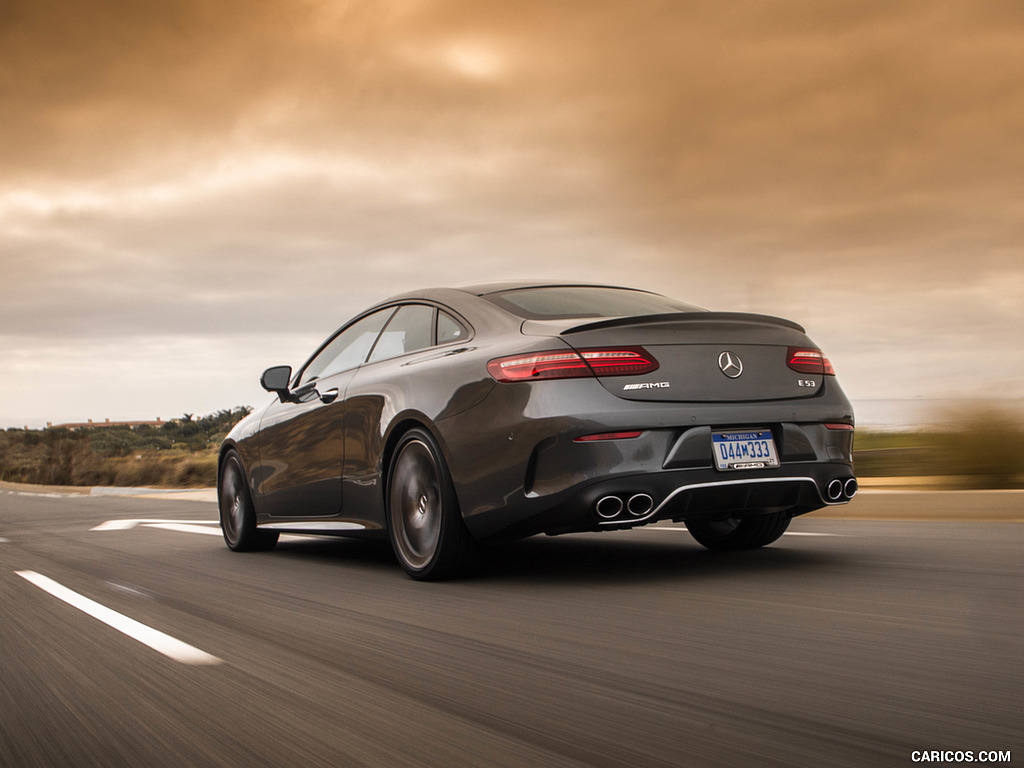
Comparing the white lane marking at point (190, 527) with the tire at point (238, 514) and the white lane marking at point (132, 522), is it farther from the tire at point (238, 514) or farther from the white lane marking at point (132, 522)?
the tire at point (238, 514)

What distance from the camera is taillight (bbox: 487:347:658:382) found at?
5.10 meters

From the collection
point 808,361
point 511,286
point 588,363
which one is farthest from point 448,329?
point 808,361

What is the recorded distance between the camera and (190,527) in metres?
11.7

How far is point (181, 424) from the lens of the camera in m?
54.4

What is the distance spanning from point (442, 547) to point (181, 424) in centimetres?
5143

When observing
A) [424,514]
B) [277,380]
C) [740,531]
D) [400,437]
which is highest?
[277,380]

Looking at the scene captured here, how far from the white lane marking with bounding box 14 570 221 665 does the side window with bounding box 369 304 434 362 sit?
215cm

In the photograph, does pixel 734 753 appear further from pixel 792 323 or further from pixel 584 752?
pixel 792 323

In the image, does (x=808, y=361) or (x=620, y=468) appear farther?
(x=808, y=361)

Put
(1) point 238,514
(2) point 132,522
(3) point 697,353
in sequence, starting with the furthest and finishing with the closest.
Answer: (2) point 132,522 < (1) point 238,514 < (3) point 697,353

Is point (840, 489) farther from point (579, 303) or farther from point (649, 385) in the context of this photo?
point (579, 303)

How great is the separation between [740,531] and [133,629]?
3.53 m

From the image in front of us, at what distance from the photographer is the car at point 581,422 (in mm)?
5035

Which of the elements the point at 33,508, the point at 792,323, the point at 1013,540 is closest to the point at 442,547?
the point at 792,323
